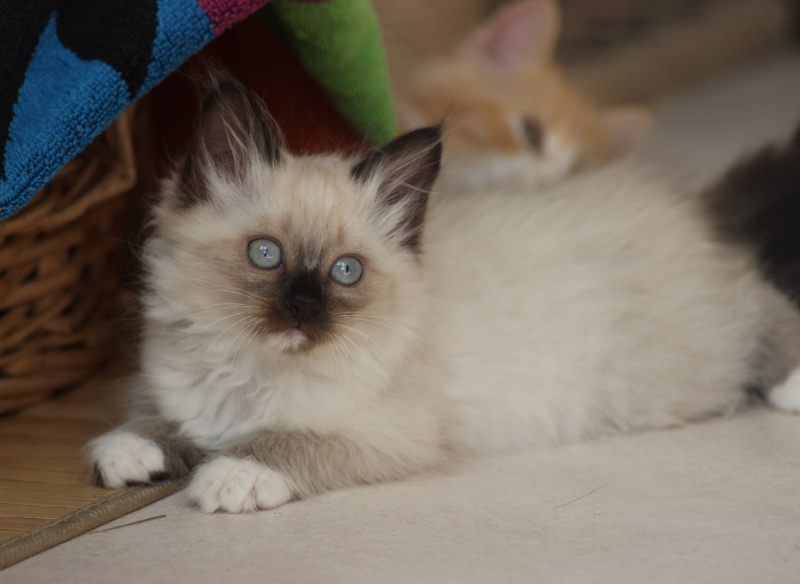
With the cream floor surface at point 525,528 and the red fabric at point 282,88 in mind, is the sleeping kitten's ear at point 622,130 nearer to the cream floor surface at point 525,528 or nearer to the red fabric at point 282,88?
the red fabric at point 282,88

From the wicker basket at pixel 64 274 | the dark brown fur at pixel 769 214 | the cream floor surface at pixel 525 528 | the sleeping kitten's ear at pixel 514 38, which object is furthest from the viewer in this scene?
the sleeping kitten's ear at pixel 514 38

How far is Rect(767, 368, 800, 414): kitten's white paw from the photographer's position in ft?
5.87

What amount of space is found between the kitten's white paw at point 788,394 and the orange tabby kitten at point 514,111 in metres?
0.88

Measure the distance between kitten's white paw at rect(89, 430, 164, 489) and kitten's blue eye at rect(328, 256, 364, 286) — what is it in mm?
398

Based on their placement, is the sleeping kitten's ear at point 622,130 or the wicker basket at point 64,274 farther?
the sleeping kitten's ear at point 622,130

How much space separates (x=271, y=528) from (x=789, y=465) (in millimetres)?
855

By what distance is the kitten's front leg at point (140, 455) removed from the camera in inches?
58.1

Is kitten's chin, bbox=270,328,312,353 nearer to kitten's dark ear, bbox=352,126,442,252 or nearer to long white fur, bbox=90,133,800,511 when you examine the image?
long white fur, bbox=90,133,800,511

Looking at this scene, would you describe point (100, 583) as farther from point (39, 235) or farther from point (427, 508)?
point (39, 235)

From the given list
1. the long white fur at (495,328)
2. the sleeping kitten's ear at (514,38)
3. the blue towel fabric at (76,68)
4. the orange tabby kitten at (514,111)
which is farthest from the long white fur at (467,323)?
the sleeping kitten's ear at (514,38)

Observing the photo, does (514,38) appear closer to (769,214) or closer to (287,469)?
(769,214)

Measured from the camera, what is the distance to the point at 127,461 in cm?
147

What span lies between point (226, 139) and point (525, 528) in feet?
2.54

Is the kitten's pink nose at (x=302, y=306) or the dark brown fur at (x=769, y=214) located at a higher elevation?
the dark brown fur at (x=769, y=214)
